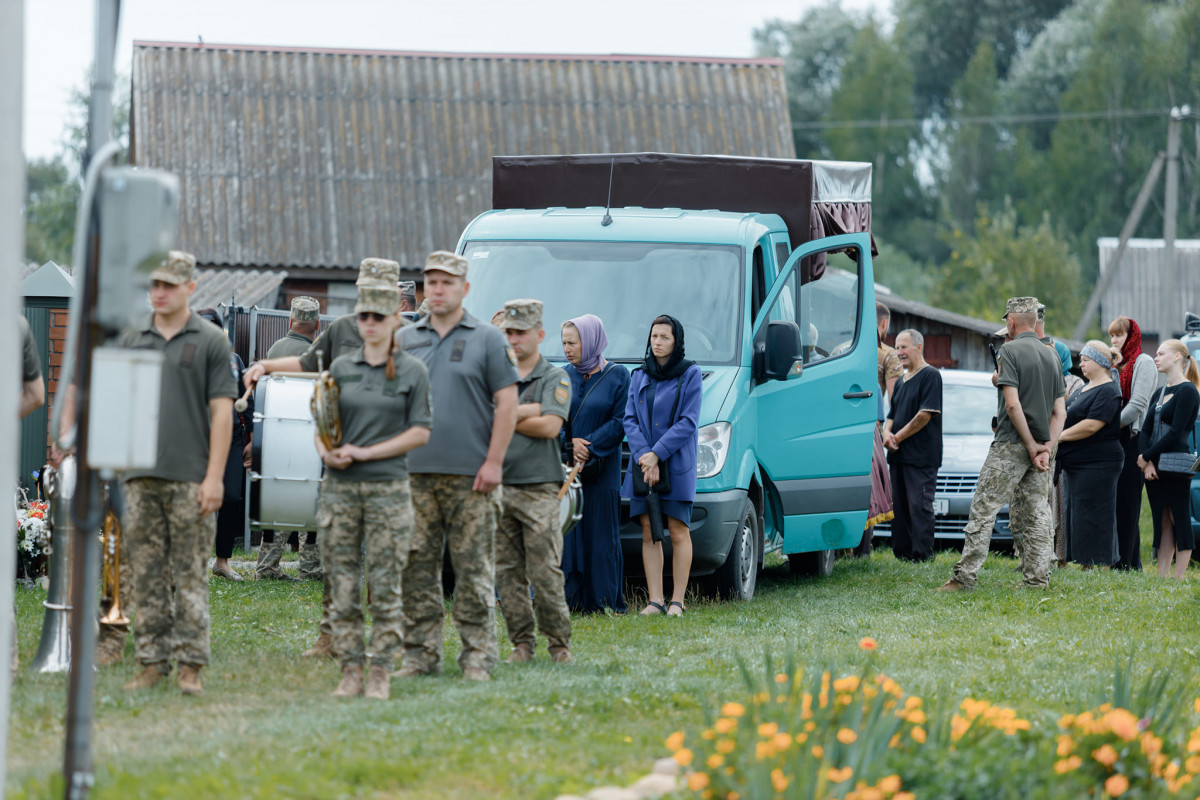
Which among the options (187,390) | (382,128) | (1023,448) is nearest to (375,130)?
(382,128)

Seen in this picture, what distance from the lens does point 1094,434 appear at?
12039 mm

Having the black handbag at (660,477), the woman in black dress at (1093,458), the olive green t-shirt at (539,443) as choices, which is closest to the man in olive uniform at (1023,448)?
the woman in black dress at (1093,458)

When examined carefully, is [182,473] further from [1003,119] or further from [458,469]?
[1003,119]

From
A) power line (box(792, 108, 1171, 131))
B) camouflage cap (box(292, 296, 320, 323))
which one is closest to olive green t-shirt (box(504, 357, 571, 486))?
camouflage cap (box(292, 296, 320, 323))

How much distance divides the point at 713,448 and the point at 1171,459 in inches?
184

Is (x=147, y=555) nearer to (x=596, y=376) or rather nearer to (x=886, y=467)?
(x=596, y=376)

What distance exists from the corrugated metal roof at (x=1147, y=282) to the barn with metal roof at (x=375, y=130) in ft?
65.9

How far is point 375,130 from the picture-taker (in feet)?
85.7

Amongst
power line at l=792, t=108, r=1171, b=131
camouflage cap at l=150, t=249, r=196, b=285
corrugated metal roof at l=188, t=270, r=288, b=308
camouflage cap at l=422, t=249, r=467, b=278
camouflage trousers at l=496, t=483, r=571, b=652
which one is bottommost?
camouflage trousers at l=496, t=483, r=571, b=652

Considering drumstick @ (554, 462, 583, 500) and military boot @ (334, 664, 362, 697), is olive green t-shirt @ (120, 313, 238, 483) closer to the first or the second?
military boot @ (334, 664, 362, 697)

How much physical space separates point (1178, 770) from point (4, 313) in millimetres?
4243

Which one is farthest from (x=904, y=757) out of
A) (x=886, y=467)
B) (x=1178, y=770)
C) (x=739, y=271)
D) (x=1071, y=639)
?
(x=886, y=467)

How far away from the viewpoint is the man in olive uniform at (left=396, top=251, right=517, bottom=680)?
269 inches

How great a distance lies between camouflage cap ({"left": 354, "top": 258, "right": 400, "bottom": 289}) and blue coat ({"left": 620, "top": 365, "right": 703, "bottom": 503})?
2.70 metres
